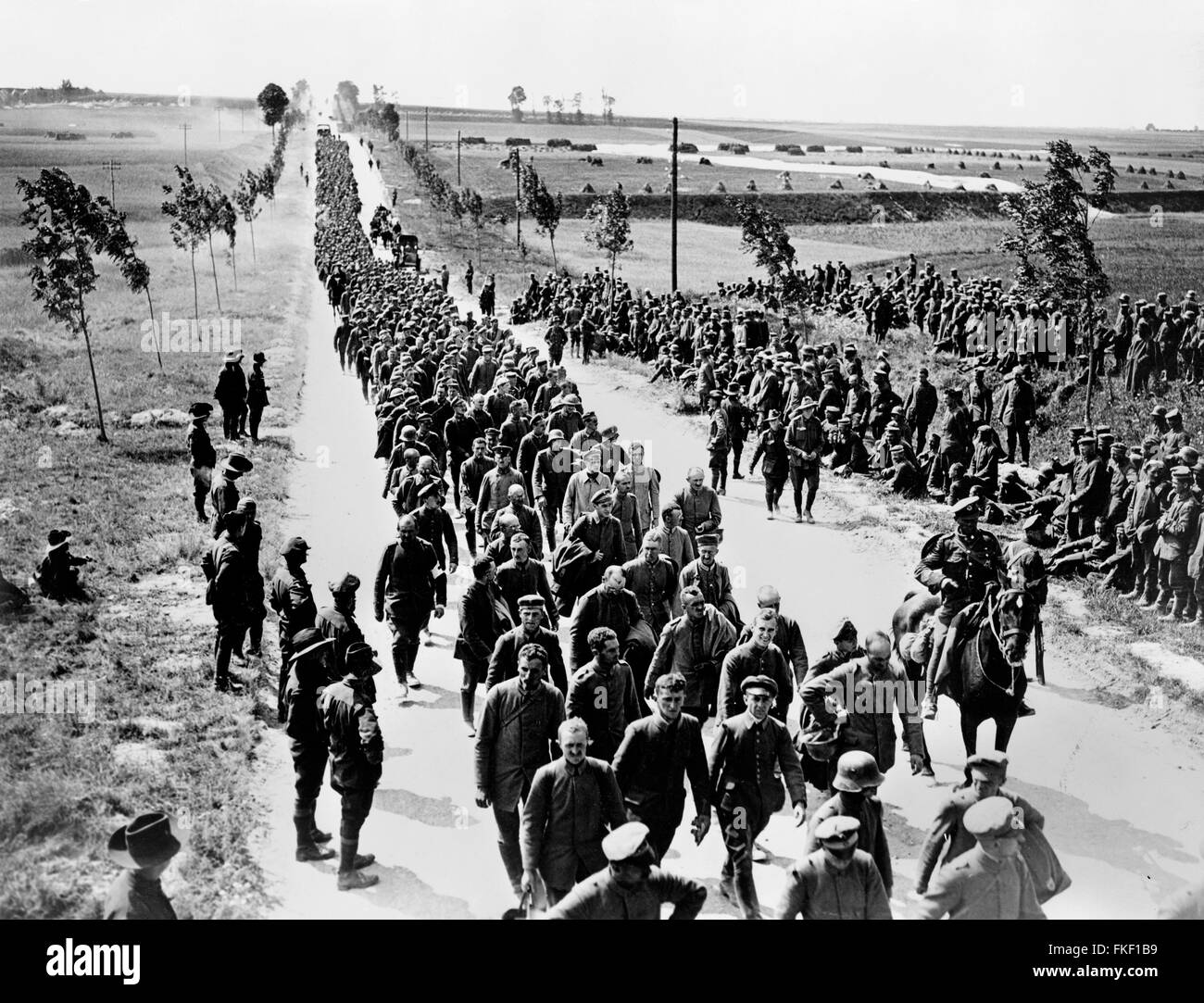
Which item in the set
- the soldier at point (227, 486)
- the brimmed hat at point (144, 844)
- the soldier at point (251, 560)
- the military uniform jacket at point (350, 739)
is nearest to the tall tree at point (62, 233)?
the soldier at point (227, 486)

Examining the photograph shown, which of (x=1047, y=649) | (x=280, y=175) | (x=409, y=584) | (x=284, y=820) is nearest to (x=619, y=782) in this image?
(x=284, y=820)

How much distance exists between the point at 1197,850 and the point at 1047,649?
3876mm

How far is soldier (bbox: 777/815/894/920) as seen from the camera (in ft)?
18.8

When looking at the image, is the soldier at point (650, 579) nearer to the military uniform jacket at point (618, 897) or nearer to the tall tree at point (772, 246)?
the military uniform jacket at point (618, 897)

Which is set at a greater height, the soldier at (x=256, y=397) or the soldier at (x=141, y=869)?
the soldier at (x=256, y=397)

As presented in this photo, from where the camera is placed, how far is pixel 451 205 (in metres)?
61.5

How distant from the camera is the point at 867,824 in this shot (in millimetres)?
6254

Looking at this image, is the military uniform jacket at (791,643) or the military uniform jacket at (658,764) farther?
the military uniform jacket at (791,643)

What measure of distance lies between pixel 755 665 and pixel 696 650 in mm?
675

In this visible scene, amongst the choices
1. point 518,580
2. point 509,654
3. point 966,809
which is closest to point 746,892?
point 966,809

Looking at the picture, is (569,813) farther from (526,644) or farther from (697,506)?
(697,506)

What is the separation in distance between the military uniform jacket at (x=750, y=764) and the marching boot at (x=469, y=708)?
307 centimetres

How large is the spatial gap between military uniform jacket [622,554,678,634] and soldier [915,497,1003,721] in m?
2.23

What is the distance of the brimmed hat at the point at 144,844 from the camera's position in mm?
5812
